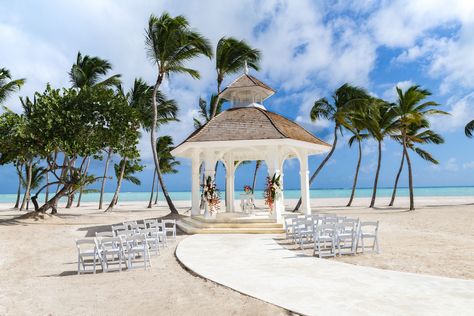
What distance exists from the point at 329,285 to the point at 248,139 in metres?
8.59

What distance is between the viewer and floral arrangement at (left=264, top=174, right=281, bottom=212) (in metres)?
13.6

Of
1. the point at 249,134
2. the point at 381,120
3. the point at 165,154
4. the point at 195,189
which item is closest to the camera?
the point at 249,134

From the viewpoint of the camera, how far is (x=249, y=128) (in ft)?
48.2

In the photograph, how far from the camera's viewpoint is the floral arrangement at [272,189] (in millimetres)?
13633

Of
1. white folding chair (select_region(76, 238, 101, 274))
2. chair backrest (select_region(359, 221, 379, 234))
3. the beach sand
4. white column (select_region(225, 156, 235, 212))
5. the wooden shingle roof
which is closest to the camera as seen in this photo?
the beach sand

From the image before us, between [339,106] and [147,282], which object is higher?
[339,106]

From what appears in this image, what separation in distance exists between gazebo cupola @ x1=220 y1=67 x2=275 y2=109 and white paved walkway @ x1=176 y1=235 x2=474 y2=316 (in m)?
10.1

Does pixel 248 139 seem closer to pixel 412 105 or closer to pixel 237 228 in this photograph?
pixel 237 228

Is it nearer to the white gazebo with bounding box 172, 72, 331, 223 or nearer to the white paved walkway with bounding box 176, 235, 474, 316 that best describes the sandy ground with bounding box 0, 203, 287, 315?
the white paved walkway with bounding box 176, 235, 474, 316

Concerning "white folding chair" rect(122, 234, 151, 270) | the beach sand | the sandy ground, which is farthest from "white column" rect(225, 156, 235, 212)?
"white folding chair" rect(122, 234, 151, 270)

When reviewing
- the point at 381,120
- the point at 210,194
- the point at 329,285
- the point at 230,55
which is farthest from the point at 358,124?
the point at 329,285

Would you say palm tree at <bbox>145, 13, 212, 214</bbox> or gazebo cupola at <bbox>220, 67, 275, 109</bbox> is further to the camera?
palm tree at <bbox>145, 13, 212, 214</bbox>

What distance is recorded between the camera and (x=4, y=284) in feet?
23.5

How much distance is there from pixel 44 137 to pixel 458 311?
20064 mm
